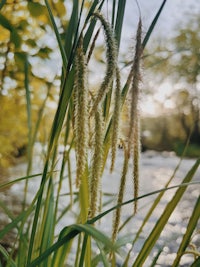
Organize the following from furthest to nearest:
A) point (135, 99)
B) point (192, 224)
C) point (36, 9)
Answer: point (36, 9) → point (192, 224) → point (135, 99)

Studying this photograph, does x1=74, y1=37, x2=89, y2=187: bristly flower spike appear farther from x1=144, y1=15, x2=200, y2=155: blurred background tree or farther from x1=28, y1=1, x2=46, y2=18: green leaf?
x1=144, y1=15, x2=200, y2=155: blurred background tree

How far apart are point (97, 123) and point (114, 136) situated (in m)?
0.04

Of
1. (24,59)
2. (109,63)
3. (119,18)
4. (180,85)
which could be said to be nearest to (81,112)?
(109,63)

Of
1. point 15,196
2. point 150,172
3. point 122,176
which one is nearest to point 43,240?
point 122,176

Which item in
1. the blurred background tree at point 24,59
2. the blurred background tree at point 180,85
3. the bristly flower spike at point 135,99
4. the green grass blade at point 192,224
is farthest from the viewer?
the blurred background tree at point 180,85

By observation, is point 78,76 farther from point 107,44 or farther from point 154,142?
point 154,142

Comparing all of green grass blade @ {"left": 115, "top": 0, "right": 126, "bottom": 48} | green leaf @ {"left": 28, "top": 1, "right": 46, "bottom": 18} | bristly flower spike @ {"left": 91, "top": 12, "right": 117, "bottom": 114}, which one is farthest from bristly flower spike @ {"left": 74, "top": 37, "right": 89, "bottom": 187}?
green leaf @ {"left": 28, "top": 1, "right": 46, "bottom": 18}

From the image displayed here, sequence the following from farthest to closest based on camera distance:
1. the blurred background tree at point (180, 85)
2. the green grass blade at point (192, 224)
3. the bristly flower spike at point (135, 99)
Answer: the blurred background tree at point (180, 85) → the green grass blade at point (192, 224) → the bristly flower spike at point (135, 99)

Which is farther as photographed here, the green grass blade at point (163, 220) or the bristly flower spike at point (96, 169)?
the green grass blade at point (163, 220)

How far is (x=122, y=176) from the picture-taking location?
24.5 inches

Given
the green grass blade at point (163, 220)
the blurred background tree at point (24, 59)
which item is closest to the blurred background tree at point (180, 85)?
the blurred background tree at point (24, 59)

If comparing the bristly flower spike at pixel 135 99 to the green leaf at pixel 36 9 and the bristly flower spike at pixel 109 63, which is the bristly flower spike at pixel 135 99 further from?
the green leaf at pixel 36 9

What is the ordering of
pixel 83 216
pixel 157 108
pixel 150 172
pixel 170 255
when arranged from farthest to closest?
1. pixel 157 108
2. pixel 150 172
3. pixel 170 255
4. pixel 83 216

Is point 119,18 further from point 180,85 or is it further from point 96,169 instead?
point 180,85
